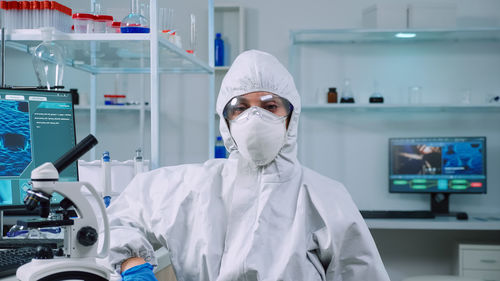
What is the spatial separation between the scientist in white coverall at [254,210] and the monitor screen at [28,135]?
32 centimetres

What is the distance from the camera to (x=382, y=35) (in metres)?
4.05

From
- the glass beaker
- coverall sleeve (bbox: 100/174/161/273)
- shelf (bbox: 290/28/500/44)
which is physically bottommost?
coverall sleeve (bbox: 100/174/161/273)

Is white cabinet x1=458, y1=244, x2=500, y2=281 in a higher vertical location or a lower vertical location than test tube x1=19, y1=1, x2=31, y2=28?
lower

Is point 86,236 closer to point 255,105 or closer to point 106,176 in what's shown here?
point 255,105

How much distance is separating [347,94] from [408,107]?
0.47 m

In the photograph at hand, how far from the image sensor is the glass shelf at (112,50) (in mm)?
1996

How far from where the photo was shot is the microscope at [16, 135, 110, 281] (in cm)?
98

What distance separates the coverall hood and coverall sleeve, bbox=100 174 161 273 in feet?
1.05

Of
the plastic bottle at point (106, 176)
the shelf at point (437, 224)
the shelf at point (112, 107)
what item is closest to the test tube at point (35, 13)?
the plastic bottle at point (106, 176)

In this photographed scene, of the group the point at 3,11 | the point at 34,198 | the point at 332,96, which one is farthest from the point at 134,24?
the point at 332,96

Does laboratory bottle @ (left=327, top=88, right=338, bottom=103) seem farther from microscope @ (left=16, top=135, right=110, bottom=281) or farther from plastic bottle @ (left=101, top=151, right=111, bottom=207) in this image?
microscope @ (left=16, top=135, right=110, bottom=281)

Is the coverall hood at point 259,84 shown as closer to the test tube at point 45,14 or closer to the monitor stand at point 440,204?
the test tube at point 45,14

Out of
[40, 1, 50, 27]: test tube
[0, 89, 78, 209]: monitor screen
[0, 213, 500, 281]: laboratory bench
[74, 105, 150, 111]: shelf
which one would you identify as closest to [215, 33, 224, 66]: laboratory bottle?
[74, 105, 150, 111]: shelf

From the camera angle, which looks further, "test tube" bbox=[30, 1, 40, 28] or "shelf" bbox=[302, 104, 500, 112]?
"shelf" bbox=[302, 104, 500, 112]
